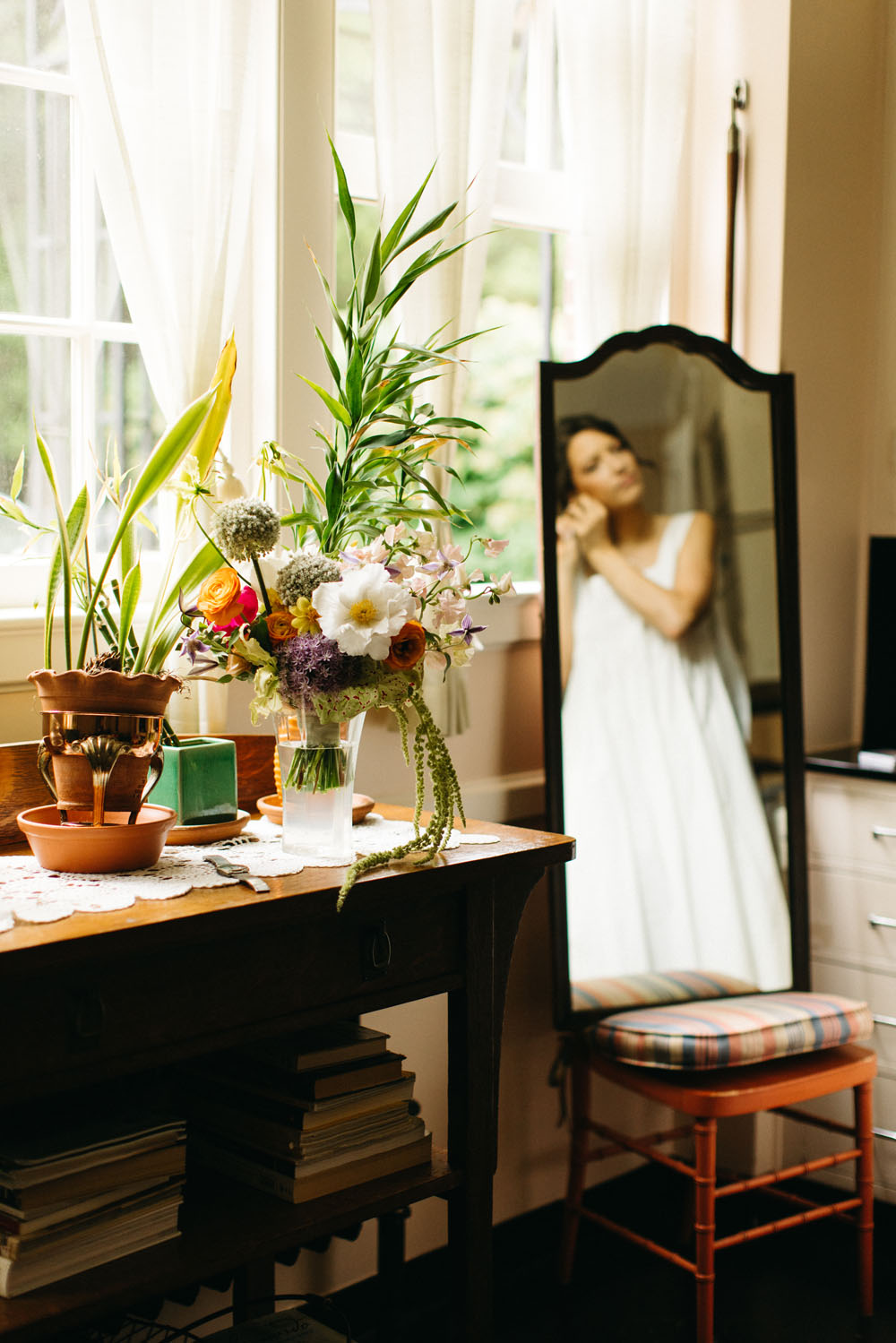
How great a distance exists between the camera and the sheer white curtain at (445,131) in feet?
7.43

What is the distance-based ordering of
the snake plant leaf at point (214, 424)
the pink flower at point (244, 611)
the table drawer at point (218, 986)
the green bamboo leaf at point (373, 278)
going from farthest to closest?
the green bamboo leaf at point (373, 278), the snake plant leaf at point (214, 424), the pink flower at point (244, 611), the table drawer at point (218, 986)

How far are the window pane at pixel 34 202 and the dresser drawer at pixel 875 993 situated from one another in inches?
80.9

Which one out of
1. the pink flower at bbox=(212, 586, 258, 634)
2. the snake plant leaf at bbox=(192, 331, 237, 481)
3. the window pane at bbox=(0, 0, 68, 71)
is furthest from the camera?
the window pane at bbox=(0, 0, 68, 71)

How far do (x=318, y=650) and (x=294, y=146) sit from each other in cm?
101

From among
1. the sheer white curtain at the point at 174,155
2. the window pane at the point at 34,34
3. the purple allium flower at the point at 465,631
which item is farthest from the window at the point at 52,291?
the purple allium flower at the point at 465,631

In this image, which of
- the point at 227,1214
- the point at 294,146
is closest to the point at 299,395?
the point at 294,146

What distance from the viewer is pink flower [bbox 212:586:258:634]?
5.18 ft

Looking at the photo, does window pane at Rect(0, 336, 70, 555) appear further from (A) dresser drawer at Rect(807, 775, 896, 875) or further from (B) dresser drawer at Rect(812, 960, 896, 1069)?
(B) dresser drawer at Rect(812, 960, 896, 1069)

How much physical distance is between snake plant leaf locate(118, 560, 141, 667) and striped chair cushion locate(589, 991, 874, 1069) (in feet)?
4.04

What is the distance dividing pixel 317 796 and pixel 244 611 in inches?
9.4

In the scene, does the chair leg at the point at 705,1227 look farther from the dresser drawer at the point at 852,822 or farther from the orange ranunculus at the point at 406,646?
the orange ranunculus at the point at 406,646

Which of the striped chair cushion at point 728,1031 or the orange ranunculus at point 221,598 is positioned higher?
the orange ranunculus at point 221,598

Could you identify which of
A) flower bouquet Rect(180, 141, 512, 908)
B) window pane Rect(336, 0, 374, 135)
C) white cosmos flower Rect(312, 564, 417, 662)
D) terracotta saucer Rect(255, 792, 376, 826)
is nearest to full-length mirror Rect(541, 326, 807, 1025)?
window pane Rect(336, 0, 374, 135)

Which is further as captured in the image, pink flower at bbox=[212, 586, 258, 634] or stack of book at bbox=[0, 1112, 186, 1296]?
pink flower at bbox=[212, 586, 258, 634]
